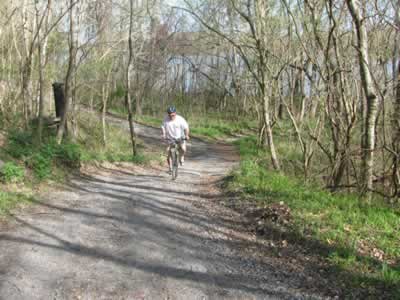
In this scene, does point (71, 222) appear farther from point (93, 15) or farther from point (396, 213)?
point (93, 15)

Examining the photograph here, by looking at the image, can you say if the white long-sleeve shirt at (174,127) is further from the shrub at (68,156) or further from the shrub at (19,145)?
the shrub at (19,145)

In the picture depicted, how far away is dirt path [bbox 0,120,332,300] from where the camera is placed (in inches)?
150

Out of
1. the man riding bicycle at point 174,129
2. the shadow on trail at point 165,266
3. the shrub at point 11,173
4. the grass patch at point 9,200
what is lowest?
the shadow on trail at point 165,266

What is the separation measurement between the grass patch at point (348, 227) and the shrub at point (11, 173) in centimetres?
470

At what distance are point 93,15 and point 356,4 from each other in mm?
10691

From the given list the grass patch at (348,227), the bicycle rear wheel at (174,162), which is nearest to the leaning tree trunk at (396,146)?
the grass patch at (348,227)

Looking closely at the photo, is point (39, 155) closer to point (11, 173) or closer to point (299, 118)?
point (11, 173)

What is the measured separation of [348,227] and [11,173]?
6366 mm

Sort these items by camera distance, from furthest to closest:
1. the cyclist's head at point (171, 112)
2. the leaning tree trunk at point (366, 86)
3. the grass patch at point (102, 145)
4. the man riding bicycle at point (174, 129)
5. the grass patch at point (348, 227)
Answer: the grass patch at point (102, 145) < the man riding bicycle at point (174, 129) < the cyclist's head at point (171, 112) < the leaning tree trunk at point (366, 86) < the grass patch at point (348, 227)

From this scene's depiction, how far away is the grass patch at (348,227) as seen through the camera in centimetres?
431

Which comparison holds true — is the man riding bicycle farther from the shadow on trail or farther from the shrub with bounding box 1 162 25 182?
the shadow on trail

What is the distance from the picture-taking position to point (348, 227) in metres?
5.49

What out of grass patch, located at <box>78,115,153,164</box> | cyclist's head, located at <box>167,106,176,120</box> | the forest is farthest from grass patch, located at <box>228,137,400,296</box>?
grass patch, located at <box>78,115,153,164</box>

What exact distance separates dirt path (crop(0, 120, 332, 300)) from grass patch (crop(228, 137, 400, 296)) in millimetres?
756
